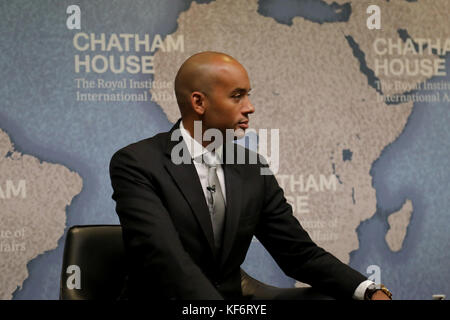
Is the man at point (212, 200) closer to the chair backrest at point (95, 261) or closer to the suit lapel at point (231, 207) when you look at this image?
the suit lapel at point (231, 207)

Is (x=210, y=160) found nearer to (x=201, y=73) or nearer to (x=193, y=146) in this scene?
(x=193, y=146)

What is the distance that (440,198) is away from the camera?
2.75 meters

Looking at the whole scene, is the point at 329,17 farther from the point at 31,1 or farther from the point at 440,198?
the point at 31,1

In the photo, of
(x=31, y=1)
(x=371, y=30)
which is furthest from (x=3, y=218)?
(x=371, y=30)

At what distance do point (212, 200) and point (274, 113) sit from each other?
3.66 feet

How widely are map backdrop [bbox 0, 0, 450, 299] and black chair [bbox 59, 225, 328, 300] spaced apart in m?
0.69

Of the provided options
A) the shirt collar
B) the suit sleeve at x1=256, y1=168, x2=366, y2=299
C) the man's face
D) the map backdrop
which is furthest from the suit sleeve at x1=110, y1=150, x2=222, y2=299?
the map backdrop

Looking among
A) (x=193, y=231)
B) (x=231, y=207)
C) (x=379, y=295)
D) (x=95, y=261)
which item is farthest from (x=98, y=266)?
(x=379, y=295)

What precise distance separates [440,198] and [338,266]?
152cm

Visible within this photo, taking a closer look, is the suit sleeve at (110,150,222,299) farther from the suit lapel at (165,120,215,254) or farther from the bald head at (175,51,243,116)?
the bald head at (175,51,243,116)

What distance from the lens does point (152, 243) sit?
1327mm

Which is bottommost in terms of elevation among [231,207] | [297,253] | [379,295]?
[379,295]

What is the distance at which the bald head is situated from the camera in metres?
1.59
